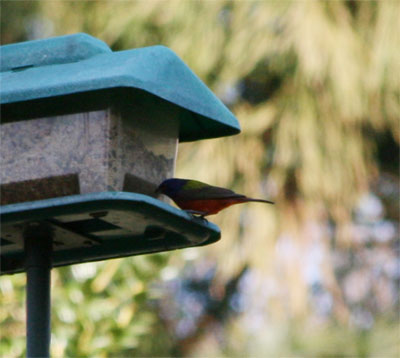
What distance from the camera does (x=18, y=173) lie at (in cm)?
307

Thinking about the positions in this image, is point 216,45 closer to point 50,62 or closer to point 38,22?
point 38,22

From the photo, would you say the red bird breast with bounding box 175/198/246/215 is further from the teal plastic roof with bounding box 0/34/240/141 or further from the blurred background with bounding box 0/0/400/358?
the blurred background with bounding box 0/0/400/358

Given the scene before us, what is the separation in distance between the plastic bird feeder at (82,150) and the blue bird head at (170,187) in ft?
0.11

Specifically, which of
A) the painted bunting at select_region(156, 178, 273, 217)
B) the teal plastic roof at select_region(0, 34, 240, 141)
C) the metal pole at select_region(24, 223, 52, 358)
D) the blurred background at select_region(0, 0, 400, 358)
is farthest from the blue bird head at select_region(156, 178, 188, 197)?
the blurred background at select_region(0, 0, 400, 358)

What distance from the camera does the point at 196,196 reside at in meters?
3.42

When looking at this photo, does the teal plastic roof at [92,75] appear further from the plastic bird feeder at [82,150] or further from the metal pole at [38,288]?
the metal pole at [38,288]

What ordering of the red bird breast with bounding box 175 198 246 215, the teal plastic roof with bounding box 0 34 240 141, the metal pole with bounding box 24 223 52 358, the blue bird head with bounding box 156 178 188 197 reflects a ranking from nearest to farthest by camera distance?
the metal pole with bounding box 24 223 52 358, the teal plastic roof with bounding box 0 34 240 141, the blue bird head with bounding box 156 178 188 197, the red bird breast with bounding box 175 198 246 215

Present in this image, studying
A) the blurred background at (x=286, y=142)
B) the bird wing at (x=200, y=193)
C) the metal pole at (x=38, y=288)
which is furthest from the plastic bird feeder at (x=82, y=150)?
the blurred background at (x=286, y=142)

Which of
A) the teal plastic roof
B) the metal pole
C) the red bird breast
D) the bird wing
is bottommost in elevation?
the metal pole

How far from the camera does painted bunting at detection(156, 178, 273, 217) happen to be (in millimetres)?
3270

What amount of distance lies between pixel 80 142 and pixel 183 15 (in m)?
4.37

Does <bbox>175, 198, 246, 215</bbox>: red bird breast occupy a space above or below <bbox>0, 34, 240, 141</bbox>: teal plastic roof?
below

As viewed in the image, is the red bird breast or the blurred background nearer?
the red bird breast

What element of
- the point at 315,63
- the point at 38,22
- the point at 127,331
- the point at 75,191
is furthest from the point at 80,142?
the point at 38,22
